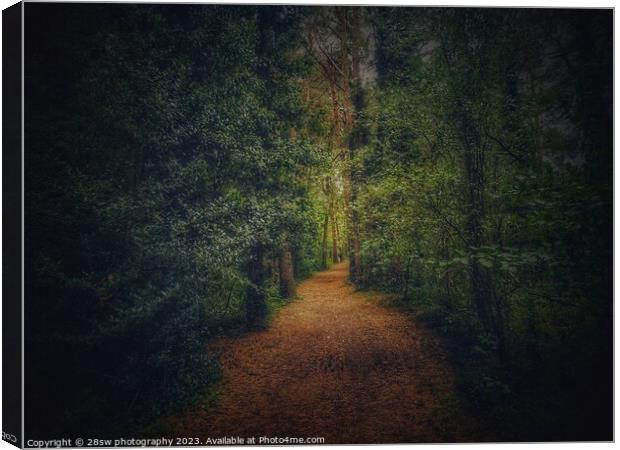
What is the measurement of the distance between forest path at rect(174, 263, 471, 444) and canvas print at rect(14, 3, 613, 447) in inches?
1.2

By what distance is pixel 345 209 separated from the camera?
15.0 feet

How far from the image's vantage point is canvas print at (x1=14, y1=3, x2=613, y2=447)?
12.0 ft

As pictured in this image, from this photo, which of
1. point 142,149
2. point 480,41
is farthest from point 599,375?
point 142,149

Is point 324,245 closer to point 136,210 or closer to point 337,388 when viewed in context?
point 337,388

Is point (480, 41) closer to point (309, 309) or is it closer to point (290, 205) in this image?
point (290, 205)

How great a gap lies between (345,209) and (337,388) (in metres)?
2.78

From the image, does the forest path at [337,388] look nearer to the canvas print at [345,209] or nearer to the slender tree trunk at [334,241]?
the canvas print at [345,209]

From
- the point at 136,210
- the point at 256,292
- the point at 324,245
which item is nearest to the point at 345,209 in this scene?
the point at 324,245

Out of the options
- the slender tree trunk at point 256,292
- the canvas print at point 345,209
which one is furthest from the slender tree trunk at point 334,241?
the slender tree trunk at point 256,292

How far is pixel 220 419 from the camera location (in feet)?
12.5

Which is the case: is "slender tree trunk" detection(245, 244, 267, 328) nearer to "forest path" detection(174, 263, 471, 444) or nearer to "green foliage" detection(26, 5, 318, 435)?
"forest path" detection(174, 263, 471, 444)

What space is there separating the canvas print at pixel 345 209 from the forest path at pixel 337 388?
0.10 feet

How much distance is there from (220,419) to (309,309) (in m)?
2.27

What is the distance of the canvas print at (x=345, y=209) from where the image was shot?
3.67 metres
